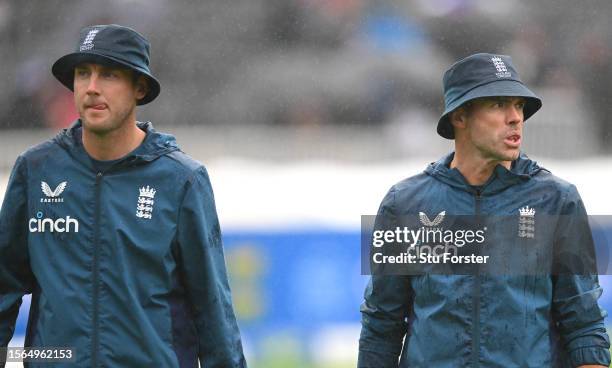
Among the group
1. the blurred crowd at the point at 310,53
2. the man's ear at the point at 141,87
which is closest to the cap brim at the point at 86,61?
the man's ear at the point at 141,87

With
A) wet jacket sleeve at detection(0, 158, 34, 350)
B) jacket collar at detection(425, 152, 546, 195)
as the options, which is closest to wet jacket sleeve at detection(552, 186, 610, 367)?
jacket collar at detection(425, 152, 546, 195)

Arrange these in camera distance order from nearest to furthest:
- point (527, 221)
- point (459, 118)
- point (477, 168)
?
1. point (527, 221)
2. point (477, 168)
3. point (459, 118)

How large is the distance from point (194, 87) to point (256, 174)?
3.86ft

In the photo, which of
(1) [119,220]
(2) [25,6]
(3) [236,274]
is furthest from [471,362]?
(2) [25,6]

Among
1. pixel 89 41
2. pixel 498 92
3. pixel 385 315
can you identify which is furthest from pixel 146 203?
pixel 498 92

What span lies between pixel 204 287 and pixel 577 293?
3.79 ft

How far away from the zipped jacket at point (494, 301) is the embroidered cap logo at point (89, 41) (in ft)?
3.59

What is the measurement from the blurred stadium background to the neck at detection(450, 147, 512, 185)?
136 inches

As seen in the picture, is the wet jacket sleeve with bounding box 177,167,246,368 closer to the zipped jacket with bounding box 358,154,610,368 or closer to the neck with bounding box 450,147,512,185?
the zipped jacket with bounding box 358,154,610,368

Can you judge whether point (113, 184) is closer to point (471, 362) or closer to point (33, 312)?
point (33, 312)

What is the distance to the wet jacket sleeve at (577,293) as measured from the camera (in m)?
3.88

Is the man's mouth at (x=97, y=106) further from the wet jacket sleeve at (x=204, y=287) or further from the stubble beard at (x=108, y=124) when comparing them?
the wet jacket sleeve at (x=204, y=287)

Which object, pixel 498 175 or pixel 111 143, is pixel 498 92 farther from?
pixel 111 143

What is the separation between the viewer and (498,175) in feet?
13.1
